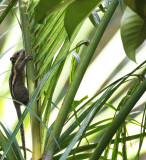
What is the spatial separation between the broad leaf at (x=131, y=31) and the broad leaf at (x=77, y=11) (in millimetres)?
19

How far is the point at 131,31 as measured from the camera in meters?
0.15

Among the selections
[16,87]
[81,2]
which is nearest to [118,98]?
[16,87]

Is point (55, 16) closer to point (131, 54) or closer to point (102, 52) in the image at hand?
point (131, 54)

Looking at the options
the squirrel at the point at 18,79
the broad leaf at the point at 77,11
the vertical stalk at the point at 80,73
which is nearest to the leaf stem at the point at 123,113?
the vertical stalk at the point at 80,73

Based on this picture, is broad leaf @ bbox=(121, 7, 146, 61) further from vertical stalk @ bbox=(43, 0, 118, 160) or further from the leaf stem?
vertical stalk @ bbox=(43, 0, 118, 160)

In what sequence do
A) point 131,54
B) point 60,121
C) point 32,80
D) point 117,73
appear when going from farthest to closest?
point 117,73
point 32,80
point 60,121
point 131,54

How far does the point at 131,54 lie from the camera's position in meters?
0.14

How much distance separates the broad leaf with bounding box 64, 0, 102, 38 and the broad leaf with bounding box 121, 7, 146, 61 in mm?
19

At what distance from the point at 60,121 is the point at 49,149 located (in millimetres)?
62

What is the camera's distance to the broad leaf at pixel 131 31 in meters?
0.14

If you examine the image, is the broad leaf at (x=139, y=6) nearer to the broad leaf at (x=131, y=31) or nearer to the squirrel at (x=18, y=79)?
the broad leaf at (x=131, y=31)

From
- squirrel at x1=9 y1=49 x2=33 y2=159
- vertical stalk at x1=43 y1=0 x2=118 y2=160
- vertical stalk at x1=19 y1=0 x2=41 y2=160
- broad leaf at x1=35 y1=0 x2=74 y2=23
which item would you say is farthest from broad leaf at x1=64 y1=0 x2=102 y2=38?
squirrel at x1=9 y1=49 x2=33 y2=159

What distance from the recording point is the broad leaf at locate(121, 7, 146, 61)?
143 mm

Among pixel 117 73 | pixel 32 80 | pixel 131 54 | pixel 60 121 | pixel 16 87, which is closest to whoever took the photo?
pixel 131 54
